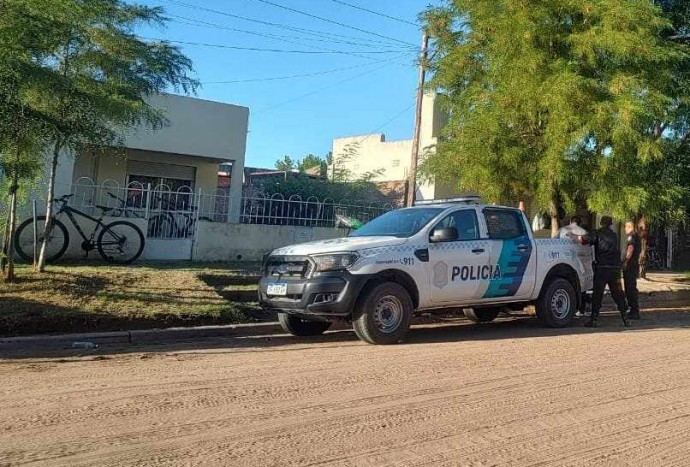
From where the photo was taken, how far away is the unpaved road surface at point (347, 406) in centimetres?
431

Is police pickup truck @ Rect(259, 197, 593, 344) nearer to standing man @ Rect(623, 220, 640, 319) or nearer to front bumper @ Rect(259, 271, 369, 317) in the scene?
Result: front bumper @ Rect(259, 271, 369, 317)

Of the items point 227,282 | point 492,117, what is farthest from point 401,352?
point 492,117

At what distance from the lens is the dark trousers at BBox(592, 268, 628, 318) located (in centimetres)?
1124

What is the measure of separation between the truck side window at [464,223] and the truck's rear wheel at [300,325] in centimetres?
230

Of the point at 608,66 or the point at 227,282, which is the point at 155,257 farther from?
the point at 608,66

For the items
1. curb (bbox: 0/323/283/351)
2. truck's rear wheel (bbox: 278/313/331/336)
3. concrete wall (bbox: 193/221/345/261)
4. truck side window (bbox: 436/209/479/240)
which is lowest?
curb (bbox: 0/323/283/351)

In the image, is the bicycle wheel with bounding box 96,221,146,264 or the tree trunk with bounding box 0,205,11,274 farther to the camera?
the bicycle wheel with bounding box 96,221,146,264

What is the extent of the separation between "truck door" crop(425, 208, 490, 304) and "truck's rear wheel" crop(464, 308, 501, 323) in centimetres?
188

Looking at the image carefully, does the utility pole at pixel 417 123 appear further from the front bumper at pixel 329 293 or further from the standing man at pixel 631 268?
the front bumper at pixel 329 293

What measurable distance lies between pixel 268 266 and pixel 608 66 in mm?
8683

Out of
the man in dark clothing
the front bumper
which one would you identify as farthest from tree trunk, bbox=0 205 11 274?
the man in dark clothing

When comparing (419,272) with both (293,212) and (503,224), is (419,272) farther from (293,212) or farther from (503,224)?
(293,212)

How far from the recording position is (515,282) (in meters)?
9.91

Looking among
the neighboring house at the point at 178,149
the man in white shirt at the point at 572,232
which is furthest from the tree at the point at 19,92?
the man in white shirt at the point at 572,232
